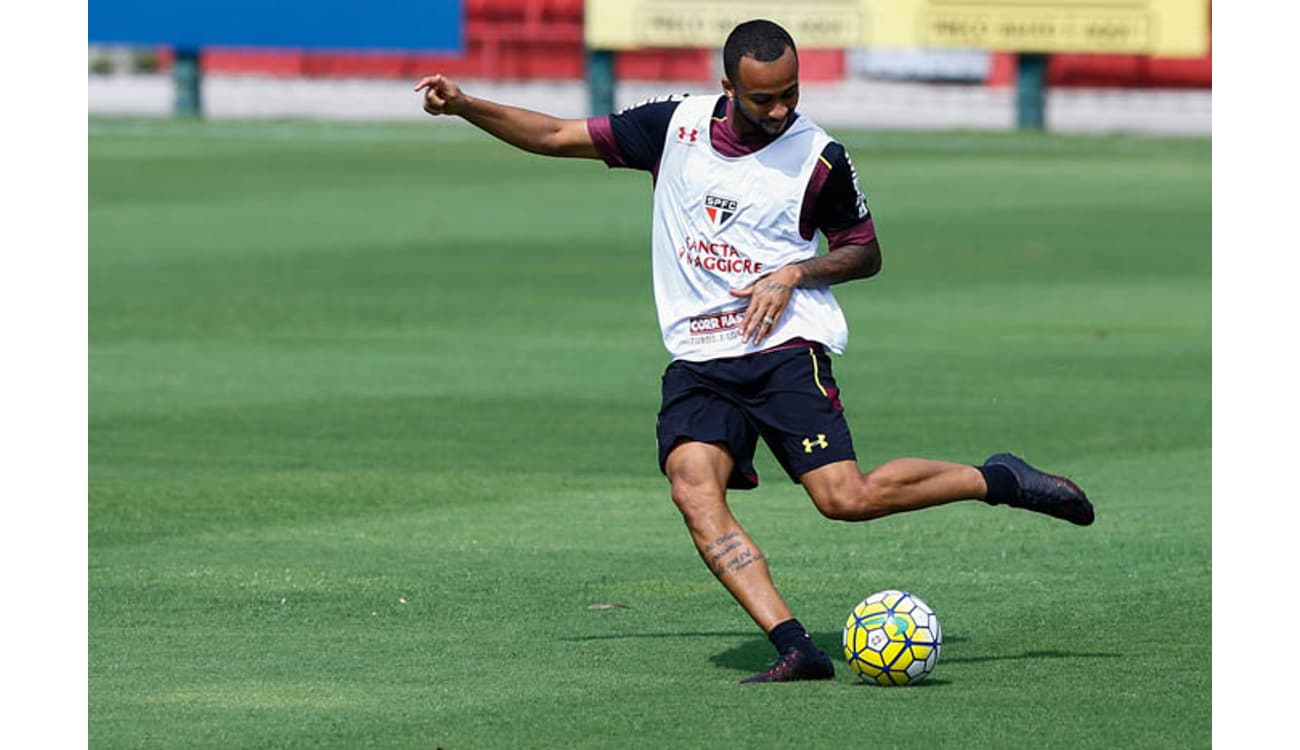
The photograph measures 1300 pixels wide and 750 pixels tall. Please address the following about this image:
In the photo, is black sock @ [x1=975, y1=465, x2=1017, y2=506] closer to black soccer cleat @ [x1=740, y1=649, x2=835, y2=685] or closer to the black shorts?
the black shorts

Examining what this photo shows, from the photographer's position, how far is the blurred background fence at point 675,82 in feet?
149

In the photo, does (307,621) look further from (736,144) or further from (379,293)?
(379,293)

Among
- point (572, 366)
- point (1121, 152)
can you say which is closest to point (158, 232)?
point (572, 366)

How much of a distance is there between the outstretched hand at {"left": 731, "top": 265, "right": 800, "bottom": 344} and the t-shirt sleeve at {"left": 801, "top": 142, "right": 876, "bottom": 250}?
0.19m

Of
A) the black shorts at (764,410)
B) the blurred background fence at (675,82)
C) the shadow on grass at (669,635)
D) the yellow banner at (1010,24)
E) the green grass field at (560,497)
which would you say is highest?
the yellow banner at (1010,24)

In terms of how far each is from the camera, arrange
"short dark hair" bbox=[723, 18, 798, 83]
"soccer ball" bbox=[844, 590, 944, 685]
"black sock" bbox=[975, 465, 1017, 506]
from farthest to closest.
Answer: "black sock" bbox=[975, 465, 1017, 506]
"short dark hair" bbox=[723, 18, 798, 83]
"soccer ball" bbox=[844, 590, 944, 685]

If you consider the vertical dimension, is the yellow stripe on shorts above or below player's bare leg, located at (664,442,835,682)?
above

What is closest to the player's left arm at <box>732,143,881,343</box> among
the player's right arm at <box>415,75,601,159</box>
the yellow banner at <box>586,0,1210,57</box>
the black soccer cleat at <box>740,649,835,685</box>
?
the player's right arm at <box>415,75,601,159</box>

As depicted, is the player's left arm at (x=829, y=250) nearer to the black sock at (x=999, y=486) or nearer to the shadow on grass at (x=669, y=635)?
the black sock at (x=999, y=486)

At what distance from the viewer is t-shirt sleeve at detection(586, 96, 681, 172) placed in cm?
906

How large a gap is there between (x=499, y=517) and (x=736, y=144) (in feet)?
11.3

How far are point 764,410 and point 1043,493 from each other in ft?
3.19

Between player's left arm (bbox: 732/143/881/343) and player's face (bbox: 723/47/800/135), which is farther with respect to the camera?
player's left arm (bbox: 732/143/881/343)

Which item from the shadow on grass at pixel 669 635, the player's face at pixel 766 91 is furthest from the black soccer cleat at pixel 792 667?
the player's face at pixel 766 91
